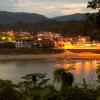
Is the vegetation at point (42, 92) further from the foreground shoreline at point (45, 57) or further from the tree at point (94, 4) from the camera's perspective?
the foreground shoreline at point (45, 57)

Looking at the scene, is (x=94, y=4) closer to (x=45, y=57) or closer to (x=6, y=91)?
(x=6, y=91)

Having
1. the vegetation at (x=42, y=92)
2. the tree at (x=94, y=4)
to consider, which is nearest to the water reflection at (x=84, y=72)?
the vegetation at (x=42, y=92)

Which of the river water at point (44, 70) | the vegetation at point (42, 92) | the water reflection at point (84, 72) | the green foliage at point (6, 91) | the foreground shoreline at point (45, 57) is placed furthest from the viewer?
the foreground shoreline at point (45, 57)

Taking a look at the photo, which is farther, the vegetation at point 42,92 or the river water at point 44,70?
the river water at point 44,70

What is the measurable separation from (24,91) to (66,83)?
1.10m

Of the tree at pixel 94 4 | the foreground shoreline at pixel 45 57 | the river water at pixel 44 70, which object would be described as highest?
the tree at pixel 94 4

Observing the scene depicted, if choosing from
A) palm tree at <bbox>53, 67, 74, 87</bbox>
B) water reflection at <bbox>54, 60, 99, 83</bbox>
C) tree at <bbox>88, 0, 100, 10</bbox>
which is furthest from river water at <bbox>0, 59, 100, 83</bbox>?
tree at <bbox>88, 0, 100, 10</bbox>

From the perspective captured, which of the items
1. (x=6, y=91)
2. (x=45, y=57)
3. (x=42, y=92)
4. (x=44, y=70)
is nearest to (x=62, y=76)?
(x=6, y=91)

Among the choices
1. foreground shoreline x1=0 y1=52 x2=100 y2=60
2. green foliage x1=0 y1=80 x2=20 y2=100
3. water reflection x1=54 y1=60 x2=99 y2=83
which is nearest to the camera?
green foliage x1=0 y1=80 x2=20 y2=100

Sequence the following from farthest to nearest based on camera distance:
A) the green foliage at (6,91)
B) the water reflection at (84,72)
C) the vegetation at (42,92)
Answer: the water reflection at (84,72)
the green foliage at (6,91)
the vegetation at (42,92)

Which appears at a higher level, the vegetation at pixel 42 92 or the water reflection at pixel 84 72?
the vegetation at pixel 42 92

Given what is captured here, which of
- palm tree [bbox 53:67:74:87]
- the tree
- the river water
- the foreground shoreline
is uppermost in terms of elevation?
the tree

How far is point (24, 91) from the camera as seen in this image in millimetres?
7176

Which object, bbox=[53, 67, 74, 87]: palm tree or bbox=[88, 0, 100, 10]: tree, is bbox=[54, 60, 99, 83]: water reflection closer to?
bbox=[53, 67, 74, 87]: palm tree
